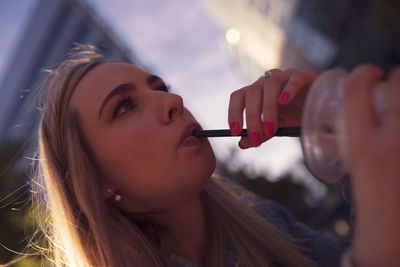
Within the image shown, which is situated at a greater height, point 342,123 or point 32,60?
point 342,123

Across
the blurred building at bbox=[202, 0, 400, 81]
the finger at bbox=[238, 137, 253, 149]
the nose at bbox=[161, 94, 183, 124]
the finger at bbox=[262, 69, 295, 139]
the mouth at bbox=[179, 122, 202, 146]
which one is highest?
the blurred building at bbox=[202, 0, 400, 81]

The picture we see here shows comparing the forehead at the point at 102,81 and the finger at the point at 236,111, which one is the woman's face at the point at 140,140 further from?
the finger at the point at 236,111

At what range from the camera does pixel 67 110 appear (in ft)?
4.43

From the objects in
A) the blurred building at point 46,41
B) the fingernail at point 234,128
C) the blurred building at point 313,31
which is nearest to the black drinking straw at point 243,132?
the fingernail at point 234,128

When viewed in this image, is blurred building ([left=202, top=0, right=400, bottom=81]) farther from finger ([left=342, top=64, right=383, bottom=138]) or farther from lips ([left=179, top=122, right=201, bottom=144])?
finger ([left=342, top=64, right=383, bottom=138])

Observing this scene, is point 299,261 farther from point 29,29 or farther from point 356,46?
point 29,29

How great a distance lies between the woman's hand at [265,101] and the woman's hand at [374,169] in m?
0.39

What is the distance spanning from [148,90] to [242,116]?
1.57 ft

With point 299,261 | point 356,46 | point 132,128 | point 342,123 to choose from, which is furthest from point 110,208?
point 356,46

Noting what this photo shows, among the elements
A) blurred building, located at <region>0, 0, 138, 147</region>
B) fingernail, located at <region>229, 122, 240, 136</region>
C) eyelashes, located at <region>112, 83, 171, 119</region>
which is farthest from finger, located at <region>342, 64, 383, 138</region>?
blurred building, located at <region>0, 0, 138, 147</region>

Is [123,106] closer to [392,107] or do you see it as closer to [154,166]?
[154,166]

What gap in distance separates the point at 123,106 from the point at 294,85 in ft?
2.30

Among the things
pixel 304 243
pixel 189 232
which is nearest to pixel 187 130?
pixel 189 232

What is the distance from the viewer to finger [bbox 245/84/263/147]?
0.88 metres
